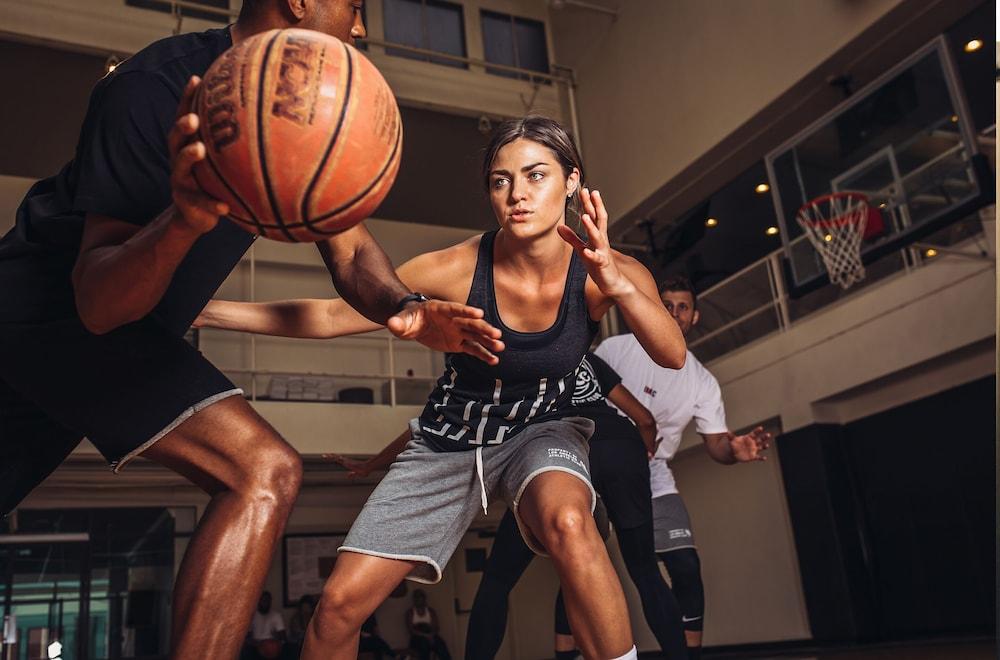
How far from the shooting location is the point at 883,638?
8.27 m

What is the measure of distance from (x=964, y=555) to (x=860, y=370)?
188 cm

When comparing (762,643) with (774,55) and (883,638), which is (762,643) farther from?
(774,55)

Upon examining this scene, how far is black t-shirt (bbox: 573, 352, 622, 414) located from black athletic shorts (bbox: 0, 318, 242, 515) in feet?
4.63

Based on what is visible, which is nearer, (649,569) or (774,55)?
(649,569)

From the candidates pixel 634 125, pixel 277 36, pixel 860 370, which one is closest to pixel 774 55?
pixel 634 125

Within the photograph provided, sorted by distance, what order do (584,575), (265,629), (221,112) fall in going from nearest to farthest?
(221,112)
(584,575)
(265,629)

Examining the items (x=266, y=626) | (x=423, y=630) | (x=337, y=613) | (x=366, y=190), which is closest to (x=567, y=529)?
(x=337, y=613)

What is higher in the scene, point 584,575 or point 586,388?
point 586,388

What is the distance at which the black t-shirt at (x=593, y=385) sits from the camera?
301cm

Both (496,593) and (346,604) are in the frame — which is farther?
(496,593)

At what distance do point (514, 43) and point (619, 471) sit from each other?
8.74 m

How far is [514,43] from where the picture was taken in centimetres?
1091

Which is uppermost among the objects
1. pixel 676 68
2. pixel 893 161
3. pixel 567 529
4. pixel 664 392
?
pixel 676 68

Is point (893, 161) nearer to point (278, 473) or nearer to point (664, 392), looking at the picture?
point (664, 392)
